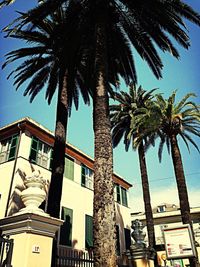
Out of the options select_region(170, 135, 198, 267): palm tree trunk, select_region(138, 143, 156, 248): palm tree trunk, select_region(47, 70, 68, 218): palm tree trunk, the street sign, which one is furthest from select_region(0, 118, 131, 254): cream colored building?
the street sign

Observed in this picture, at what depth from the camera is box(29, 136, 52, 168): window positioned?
1694cm

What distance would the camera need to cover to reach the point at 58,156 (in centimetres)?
1162

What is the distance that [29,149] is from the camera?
16.6 metres

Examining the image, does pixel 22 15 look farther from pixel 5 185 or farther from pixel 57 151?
pixel 5 185

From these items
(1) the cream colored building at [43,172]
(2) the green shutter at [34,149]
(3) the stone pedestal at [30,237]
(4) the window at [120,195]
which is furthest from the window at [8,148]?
(4) the window at [120,195]

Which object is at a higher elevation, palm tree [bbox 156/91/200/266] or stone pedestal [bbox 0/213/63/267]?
palm tree [bbox 156/91/200/266]

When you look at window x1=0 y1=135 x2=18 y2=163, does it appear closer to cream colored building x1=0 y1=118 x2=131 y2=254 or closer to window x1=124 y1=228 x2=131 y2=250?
cream colored building x1=0 y1=118 x2=131 y2=254

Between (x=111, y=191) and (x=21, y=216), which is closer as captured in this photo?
(x=21, y=216)

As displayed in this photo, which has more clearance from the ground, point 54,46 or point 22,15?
point 54,46

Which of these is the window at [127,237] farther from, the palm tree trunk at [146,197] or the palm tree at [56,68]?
the palm tree at [56,68]

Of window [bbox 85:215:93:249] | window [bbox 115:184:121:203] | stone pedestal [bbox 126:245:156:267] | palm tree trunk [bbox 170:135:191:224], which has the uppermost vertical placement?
window [bbox 115:184:121:203]

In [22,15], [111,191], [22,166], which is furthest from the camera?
[22,166]

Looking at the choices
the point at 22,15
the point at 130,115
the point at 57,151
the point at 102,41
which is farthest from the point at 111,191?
the point at 130,115

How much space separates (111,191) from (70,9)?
8.48 meters
